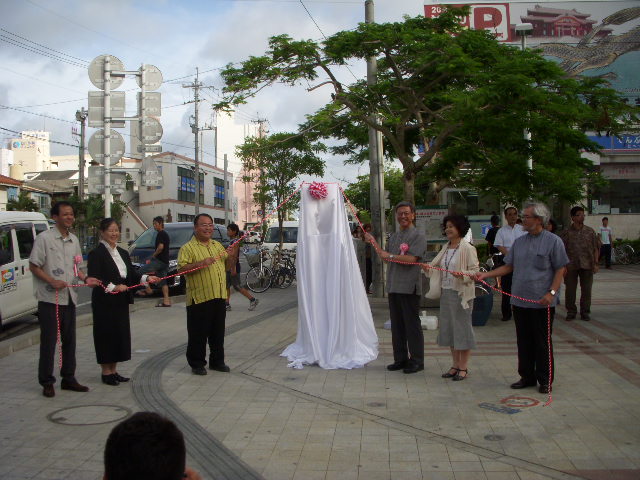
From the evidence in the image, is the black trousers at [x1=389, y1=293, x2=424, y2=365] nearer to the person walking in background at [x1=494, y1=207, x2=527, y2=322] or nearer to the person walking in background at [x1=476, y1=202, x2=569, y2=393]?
the person walking in background at [x1=476, y1=202, x2=569, y2=393]

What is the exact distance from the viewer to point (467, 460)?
476cm

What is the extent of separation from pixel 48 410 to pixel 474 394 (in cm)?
401

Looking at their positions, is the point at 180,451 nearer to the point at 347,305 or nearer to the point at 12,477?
the point at 12,477

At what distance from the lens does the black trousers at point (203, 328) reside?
7645 millimetres

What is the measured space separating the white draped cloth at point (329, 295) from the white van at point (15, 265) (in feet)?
16.2

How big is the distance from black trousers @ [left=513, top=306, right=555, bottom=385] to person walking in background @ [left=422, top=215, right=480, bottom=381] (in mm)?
514

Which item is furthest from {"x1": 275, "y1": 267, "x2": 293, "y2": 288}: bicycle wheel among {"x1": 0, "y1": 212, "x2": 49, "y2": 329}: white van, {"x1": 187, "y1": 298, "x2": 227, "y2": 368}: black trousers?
{"x1": 187, "y1": 298, "x2": 227, "y2": 368}: black trousers

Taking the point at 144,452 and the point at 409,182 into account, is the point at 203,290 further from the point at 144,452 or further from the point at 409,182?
the point at 409,182

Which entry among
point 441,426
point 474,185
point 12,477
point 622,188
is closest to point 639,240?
point 622,188

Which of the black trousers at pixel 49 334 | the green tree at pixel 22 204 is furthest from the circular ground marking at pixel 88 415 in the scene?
the green tree at pixel 22 204

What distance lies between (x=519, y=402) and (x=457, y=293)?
4.38 ft

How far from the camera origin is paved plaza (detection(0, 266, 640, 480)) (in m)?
4.71

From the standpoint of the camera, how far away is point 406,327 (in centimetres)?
761

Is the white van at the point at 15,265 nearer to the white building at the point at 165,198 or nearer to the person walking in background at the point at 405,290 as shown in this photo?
the person walking in background at the point at 405,290
